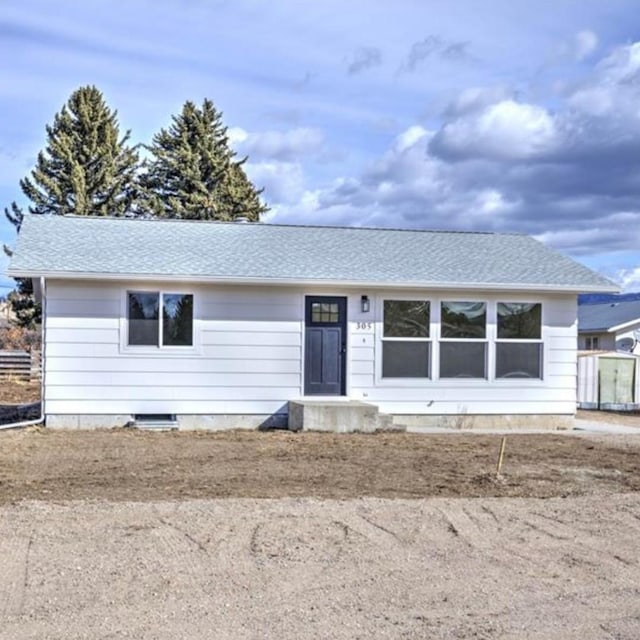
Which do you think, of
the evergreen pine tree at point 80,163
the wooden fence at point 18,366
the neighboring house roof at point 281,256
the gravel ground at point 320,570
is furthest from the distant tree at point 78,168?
the gravel ground at point 320,570

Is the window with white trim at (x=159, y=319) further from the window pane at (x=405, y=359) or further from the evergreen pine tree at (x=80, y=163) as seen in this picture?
the evergreen pine tree at (x=80, y=163)

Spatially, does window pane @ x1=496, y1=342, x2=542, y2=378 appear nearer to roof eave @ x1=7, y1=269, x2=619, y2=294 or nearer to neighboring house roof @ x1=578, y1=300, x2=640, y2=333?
roof eave @ x1=7, y1=269, x2=619, y2=294

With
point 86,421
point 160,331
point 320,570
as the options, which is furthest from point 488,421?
point 320,570

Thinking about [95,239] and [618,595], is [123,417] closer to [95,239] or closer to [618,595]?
[95,239]

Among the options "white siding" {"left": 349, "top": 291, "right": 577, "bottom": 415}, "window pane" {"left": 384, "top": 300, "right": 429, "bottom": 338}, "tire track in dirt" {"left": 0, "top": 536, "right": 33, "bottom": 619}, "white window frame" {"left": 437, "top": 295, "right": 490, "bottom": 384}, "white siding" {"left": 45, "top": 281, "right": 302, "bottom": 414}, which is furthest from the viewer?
"white window frame" {"left": 437, "top": 295, "right": 490, "bottom": 384}

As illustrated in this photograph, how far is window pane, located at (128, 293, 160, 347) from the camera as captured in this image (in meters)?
14.1

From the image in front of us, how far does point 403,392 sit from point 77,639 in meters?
11.0

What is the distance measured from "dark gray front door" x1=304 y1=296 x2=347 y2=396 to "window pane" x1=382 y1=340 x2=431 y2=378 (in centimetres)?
78

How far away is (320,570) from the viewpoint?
19.2 ft

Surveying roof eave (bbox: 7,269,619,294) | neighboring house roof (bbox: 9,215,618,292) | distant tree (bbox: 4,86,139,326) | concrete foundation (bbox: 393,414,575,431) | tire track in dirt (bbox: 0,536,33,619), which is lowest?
concrete foundation (bbox: 393,414,575,431)

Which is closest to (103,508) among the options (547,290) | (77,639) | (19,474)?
(19,474)

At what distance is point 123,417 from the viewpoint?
1408 centimetres

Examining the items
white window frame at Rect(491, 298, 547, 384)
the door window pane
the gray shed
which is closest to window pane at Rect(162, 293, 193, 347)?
the door window pane

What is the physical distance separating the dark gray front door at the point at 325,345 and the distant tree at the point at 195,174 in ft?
72.0
